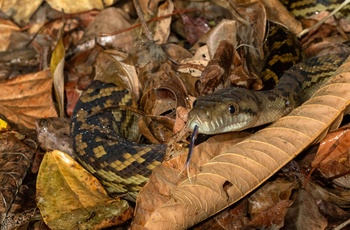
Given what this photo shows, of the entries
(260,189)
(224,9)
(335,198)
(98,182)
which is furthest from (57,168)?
(224,9)

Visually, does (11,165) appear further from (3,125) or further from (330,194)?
(330,194)

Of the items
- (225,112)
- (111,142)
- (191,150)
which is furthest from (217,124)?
(111,142)

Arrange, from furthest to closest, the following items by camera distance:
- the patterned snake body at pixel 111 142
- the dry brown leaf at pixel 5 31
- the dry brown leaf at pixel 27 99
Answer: the dry brown leaf at pixel 5 31 → the dry brown leaf at pixel 27 99 → the patterned snake body at pixel 111 142

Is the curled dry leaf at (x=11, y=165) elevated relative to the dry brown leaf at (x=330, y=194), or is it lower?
lower

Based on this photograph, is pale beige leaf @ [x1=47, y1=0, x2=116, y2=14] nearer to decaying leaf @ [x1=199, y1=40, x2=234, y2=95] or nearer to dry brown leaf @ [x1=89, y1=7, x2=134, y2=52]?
dry brown leaf @ [x1=89, y1=7, x2=134, y2=52]

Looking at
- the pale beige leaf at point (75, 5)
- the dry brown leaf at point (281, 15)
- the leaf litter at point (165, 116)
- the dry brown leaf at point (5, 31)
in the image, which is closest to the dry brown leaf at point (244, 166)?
the leaf litter at point (165, 116)

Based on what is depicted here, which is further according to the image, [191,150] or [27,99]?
[27,99]

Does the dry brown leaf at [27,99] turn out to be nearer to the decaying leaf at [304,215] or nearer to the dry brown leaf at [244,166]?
the dry brown leaf at [244,166]
